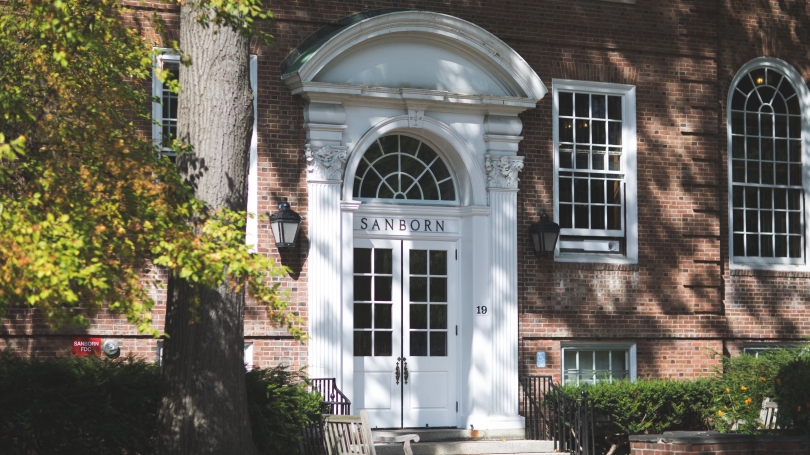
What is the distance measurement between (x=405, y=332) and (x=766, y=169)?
6.31 m

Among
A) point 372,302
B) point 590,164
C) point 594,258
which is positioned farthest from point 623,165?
point 372,302

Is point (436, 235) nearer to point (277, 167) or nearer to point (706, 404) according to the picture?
point (277, 167)

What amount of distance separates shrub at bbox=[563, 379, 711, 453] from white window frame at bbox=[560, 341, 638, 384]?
517 mm

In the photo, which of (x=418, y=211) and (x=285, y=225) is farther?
(x=418, y=211)

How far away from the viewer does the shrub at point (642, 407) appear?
1501 cm

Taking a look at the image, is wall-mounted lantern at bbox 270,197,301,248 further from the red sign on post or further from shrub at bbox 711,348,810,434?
shrub at bbox 711,348,810,434

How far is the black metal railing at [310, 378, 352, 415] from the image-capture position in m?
13.6

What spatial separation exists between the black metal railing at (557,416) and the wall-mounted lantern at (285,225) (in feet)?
12.1

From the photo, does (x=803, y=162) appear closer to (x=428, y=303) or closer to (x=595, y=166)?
(x=595, y=166)

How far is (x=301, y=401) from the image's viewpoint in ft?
37.4

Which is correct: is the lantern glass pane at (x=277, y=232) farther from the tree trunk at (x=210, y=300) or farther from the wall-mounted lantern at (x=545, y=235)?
the tree trunk at (x=210, y=300)

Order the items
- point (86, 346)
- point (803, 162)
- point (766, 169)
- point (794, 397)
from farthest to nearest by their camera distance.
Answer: point (803, 162) → point (766, 169) → point (86, 346) → point (794, 397)

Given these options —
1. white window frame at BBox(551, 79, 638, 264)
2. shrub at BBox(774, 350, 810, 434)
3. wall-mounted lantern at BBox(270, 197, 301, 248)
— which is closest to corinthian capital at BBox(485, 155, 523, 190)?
Answer: white window frame at BBox(551, 79, 638, 264)

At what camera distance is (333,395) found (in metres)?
14.0
